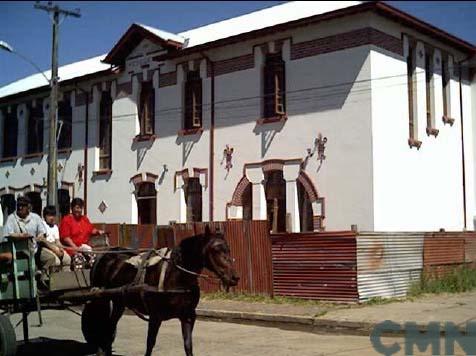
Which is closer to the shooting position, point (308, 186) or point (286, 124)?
point (308, 186)

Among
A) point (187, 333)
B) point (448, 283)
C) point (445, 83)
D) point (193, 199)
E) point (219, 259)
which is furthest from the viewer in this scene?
point (193, 199)

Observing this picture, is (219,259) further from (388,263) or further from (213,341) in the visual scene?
(388,263)

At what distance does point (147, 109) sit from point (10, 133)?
10535 mm

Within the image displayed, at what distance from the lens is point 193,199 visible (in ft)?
79.7

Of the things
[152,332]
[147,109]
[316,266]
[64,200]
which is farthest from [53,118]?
[152,332]

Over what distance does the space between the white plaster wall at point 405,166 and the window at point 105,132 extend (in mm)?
12288

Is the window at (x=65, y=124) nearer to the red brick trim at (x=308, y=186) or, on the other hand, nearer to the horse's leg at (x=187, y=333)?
the red brick trim at (x=308, y=186)

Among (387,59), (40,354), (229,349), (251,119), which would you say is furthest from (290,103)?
(40,354)

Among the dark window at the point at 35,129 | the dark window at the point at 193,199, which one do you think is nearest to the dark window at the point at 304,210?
the dark window at the point at 193,199

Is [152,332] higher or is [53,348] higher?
[152,332]

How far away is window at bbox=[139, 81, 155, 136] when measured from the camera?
25.8 metres

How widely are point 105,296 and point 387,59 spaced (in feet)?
44.5

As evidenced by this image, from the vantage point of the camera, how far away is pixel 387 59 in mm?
20031

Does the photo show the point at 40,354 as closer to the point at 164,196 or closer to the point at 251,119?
the point at 251,119
